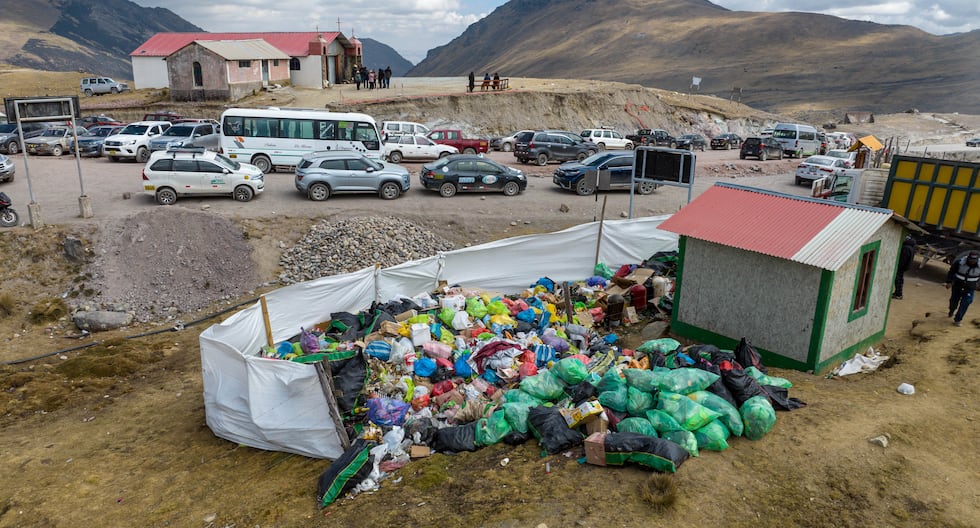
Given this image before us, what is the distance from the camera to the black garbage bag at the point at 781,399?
843 centimetres

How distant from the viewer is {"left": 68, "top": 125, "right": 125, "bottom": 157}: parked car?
27.9 metres

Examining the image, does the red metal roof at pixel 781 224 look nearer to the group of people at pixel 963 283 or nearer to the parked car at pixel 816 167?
the group of people at pixel 963 283

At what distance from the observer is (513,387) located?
379 inches

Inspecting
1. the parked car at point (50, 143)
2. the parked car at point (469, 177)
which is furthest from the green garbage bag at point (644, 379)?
the parked car at point (50, 143)

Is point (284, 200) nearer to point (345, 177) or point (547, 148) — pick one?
point (345, 177)

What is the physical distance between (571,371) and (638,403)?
113 centimetres

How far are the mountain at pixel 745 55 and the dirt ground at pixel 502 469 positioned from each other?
64265mm

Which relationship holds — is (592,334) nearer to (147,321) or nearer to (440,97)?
(147,321)

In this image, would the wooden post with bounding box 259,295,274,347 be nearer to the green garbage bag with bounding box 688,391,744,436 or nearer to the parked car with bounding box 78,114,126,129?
the green garbage bag with bounding box 688,391,744,436

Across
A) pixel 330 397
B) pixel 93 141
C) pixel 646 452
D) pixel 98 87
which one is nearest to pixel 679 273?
pixel 646 452

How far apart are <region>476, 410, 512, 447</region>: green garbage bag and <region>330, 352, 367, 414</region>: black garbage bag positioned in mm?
1819

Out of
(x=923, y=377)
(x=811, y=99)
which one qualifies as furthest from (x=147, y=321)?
(x=811, y=99)

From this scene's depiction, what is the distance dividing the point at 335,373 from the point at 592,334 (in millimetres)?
5311

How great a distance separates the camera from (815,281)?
9961mm
